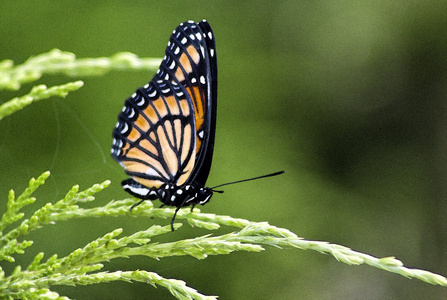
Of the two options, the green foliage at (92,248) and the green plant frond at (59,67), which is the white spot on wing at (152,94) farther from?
the green plant frond at (59,67)

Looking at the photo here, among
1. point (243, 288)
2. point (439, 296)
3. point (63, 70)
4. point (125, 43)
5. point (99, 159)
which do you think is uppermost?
point (125, 43)

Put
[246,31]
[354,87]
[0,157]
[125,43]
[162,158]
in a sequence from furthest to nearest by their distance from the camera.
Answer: [354,87] < [246,31] < [125,43] < [0,157] < [162,158]

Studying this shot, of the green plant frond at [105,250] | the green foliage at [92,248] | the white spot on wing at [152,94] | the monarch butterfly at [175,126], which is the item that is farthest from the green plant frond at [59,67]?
the white spot on wing at [152,94]

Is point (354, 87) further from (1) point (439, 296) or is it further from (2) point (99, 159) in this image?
(2) point (99, 159)

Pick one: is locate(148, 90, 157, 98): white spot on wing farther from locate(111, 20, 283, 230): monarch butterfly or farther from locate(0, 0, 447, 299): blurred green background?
locate(0, 0, 447, 299): blurred green background

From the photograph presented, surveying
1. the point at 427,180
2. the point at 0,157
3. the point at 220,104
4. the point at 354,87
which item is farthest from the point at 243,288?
the point at 427,180

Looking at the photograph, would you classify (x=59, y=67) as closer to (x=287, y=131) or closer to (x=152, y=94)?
(x=152, y=94)

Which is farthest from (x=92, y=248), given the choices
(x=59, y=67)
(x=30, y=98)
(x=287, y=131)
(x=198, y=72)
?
(x=287, y=131)

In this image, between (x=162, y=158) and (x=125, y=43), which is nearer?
(x=162, y=158)
